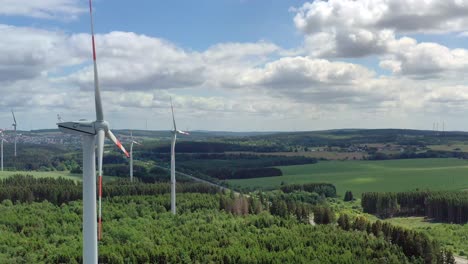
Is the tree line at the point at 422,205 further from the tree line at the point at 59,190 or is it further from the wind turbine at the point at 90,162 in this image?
the wind turbine at the point at 90,162

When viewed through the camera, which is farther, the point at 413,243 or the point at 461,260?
the point at 461,260

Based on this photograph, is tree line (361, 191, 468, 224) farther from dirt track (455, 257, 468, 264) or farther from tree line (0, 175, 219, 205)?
dirt track (455, 257, 468, 264)

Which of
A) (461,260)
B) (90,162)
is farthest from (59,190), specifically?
(90,162)

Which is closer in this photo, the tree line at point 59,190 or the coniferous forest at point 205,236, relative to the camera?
the coniferous forest at point 205,236

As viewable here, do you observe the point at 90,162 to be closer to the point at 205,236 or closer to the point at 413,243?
the point at 205,236

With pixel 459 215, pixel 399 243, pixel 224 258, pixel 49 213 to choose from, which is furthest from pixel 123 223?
pixel 459 215

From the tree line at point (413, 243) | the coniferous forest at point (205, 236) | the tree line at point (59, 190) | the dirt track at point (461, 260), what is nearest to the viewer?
the coniferous forest at point (205, 236)

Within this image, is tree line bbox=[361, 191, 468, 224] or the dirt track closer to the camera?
the dirt track

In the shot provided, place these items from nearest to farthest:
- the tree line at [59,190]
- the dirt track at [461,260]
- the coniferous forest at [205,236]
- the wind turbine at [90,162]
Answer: the wind turbine at [90,162] < the coniferous forest at [205,236] < the dirt track at [461,260] < the tree line at [59,190]

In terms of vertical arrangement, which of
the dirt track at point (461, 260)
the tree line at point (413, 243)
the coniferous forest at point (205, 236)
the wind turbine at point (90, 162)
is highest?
the wind turbine at point (90, 162)

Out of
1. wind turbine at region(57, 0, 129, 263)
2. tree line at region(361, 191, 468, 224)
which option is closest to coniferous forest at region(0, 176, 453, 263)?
wind turbine at region(57, 0, 129, 263)

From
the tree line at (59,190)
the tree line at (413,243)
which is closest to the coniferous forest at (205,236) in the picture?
the tree line at (413,243)

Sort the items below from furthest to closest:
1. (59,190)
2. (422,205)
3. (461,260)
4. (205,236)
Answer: (422,205), (59,190), (461,260), (205,236)
